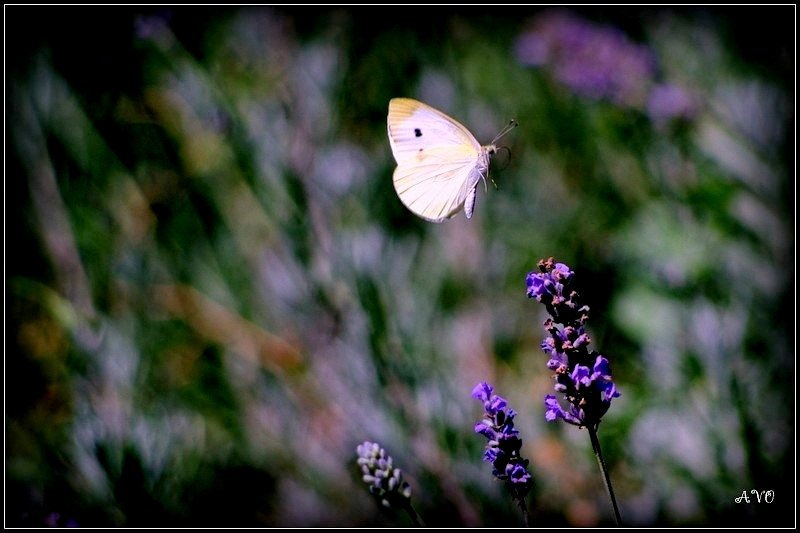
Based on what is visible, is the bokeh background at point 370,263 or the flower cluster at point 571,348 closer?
the flower cluster at point 571,348

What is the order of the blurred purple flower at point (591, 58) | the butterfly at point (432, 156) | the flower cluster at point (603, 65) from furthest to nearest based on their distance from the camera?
the blurred purple flower at point (591, 58) < the flower cluster at point (603, 65) < the butterfly at point (432, 156)

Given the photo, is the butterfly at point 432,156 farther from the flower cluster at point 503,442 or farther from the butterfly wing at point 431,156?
the flower cluster at point 503,442

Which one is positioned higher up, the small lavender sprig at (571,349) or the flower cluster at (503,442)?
the small lavender sprig at (571,349)

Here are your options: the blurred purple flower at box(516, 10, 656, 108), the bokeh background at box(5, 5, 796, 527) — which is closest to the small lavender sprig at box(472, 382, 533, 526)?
the bokeh background at box(5, 5, 796, 527)

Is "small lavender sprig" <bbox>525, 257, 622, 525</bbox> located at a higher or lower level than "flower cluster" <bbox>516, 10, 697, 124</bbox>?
lower

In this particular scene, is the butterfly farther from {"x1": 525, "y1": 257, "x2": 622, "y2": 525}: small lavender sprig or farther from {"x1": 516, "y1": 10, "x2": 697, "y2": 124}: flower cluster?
{"x1": 516, "y1": 10, "x2": 697, "y2": 124}: flower cluster
